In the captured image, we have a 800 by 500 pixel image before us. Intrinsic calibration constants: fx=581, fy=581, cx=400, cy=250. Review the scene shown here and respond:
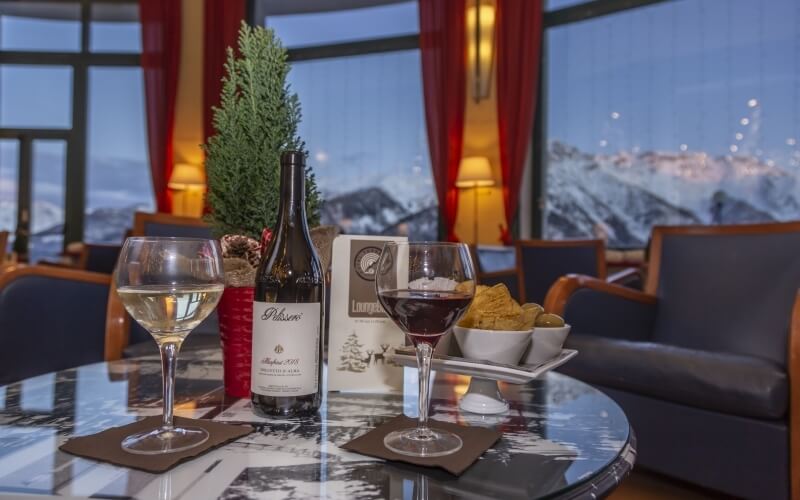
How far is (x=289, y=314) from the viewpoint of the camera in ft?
2.40

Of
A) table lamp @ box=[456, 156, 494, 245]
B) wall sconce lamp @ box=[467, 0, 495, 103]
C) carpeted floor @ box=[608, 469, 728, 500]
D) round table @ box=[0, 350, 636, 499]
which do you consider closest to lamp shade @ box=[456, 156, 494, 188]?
table lamp @ box=[456, 156, 494, 245]

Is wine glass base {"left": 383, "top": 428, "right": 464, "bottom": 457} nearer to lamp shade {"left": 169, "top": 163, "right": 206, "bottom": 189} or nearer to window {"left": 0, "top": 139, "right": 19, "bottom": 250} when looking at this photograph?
lamp shade {"left": 169, "top": 163, "right": 206, "bottom": 189}

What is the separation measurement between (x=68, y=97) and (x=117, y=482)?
7.48 m

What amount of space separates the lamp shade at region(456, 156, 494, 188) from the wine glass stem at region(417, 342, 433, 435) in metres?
4.79

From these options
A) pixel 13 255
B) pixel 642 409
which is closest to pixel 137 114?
pixel 13 255

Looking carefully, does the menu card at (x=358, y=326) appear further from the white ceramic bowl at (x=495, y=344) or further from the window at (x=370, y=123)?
the window at (x=370, y=123)

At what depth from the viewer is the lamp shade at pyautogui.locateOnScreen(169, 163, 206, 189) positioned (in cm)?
603

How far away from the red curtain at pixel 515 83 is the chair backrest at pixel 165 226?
3540 millimetres

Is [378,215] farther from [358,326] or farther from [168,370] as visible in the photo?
[168,370]

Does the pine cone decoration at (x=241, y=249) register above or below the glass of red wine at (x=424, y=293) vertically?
above

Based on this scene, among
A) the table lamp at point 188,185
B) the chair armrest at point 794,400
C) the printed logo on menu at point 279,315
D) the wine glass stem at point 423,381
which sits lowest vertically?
the chair armrest at point 794,400

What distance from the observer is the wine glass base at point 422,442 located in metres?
0.62

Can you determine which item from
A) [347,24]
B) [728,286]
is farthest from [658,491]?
[347,24]

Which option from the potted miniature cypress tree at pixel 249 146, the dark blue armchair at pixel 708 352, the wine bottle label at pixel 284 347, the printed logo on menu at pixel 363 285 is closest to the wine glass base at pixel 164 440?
the wine bottle label at pixel 284 347
